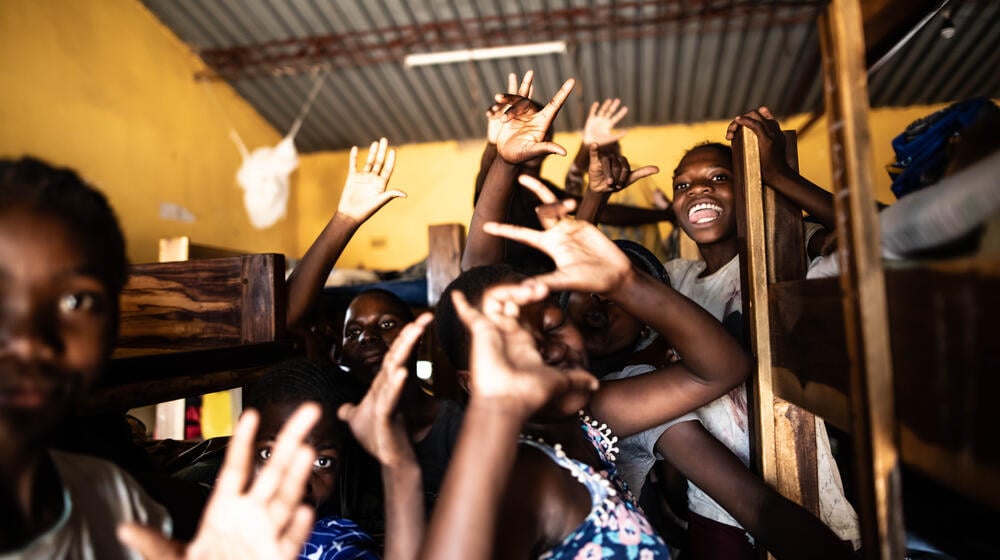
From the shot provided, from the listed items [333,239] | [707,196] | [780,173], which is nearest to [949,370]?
[780,173]

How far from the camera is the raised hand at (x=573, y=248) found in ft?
3.86

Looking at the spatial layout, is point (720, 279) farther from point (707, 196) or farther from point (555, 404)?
point (555, 404)

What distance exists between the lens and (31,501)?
0.77 meters

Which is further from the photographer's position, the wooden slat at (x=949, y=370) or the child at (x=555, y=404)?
the child at (x=555, y=404)

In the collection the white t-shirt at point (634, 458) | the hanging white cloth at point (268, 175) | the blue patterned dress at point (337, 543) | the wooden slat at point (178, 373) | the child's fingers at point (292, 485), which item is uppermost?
the hanging white cloth at point (268, 175)

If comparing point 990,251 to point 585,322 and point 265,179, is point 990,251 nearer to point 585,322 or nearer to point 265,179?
point 585,322

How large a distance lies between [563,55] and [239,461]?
5453mm

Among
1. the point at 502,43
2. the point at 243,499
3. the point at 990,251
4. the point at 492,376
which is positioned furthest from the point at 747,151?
the point at 502,43

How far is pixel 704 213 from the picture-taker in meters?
2.08

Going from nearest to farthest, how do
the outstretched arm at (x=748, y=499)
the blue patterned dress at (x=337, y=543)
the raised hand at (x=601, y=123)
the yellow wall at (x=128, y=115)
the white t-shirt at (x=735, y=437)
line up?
the blue patterned dress at (x=337, y=543) → the outstretched arm at (x=748, y=499) → the white t-shirt at (x=735, y=437) → the raised hand at (x=601, y=123) → the yellow wall at (x=128, y=115)

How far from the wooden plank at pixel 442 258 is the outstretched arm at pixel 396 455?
1645 mm

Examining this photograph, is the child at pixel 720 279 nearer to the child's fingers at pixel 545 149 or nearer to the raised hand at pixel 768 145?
the raised hand at pixel 768 145

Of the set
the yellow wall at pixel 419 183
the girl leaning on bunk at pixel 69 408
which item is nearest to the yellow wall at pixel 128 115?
the yellow wall at pixel 419 183

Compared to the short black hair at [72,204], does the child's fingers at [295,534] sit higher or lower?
lower
